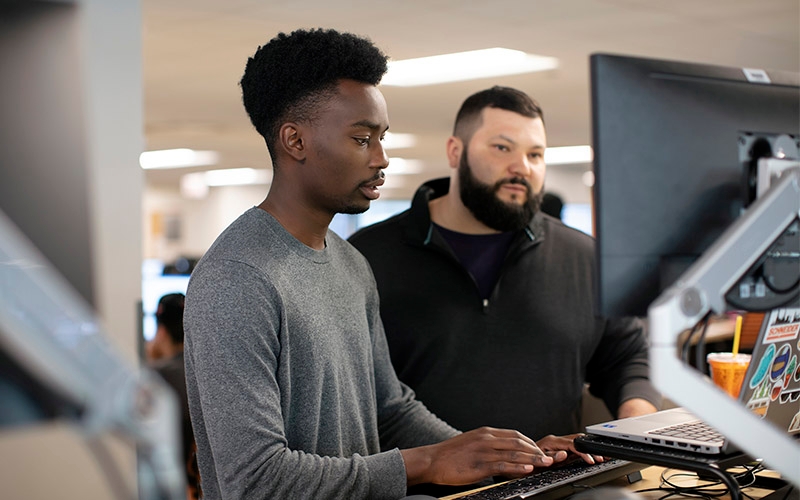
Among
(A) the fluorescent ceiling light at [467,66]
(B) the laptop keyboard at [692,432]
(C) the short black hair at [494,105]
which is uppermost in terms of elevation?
(A) the fluorescent ceiling light at [467,66]

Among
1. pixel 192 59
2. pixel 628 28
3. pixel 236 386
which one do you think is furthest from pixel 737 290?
pixel 192 59

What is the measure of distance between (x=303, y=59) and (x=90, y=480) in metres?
1.07

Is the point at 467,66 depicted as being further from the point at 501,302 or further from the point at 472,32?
the point at 501,302

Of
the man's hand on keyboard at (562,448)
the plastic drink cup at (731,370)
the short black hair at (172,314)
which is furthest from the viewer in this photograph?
the short black hair at (172,314)

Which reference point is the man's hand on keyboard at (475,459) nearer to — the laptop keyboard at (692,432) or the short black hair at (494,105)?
the laptop keyboard at (692,432)

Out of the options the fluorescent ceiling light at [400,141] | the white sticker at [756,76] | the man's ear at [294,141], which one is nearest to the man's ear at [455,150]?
the man's ear at [294,141]

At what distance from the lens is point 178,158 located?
12.4 metres

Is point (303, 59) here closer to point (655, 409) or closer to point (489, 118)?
point (489, 118)

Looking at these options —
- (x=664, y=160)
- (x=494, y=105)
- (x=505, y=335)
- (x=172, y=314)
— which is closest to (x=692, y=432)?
(x=664, y=160)

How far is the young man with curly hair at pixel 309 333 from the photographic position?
1.34 metres

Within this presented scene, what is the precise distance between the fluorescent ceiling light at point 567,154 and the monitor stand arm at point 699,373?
10691mm


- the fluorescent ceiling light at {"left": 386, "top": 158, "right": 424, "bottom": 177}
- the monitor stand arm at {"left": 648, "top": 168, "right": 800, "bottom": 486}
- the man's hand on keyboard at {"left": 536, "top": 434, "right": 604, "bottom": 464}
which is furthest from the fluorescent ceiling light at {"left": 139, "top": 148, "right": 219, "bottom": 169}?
the monitor stand arm at {"left": 648, "top": 168, "right": 800, "bottom": 486}

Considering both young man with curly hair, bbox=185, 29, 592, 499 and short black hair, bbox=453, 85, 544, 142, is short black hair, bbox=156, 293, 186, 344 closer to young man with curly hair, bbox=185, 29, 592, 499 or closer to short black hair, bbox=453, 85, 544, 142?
short black hair, bbox=453, 85, 544, 142

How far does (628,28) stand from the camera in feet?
17.4
